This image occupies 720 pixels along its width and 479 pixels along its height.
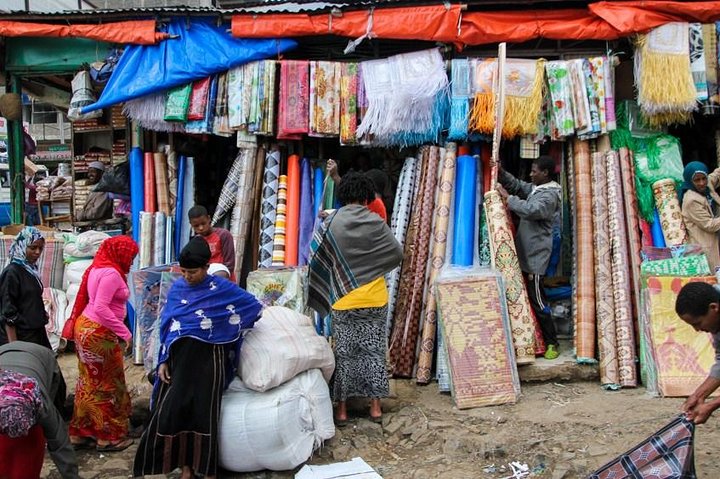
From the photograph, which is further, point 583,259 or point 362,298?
point 583,259

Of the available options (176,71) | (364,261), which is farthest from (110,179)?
(364,261)

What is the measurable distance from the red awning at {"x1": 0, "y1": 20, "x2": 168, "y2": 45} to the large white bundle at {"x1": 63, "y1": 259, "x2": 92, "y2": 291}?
7.03 feet

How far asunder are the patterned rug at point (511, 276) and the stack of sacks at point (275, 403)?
167 centimetres

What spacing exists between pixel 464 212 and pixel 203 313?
8.88 feet

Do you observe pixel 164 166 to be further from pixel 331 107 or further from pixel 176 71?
pixel 331 107

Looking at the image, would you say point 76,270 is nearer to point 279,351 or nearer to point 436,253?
point 279,351

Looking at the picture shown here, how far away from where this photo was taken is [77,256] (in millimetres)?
6598

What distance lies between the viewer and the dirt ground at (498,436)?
3961 millimetres

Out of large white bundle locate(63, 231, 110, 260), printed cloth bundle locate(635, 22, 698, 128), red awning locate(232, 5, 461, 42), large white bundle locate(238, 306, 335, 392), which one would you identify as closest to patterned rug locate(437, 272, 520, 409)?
large white bundle locate(238, 306, 335, 392)

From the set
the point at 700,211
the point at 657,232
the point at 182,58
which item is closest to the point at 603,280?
the point at 657,232

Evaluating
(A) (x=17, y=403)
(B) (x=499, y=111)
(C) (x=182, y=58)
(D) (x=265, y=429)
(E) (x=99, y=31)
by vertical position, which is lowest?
(D) (x=265, y=429)

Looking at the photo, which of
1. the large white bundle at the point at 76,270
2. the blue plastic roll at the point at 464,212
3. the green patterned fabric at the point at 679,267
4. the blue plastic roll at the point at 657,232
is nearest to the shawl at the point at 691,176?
the blue plastic roll at the point at 657,232

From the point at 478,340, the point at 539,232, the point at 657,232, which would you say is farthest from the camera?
the point at 657,232

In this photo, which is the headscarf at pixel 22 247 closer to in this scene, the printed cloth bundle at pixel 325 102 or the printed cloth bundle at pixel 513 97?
the printed cloth bundle at pixel 325 102
